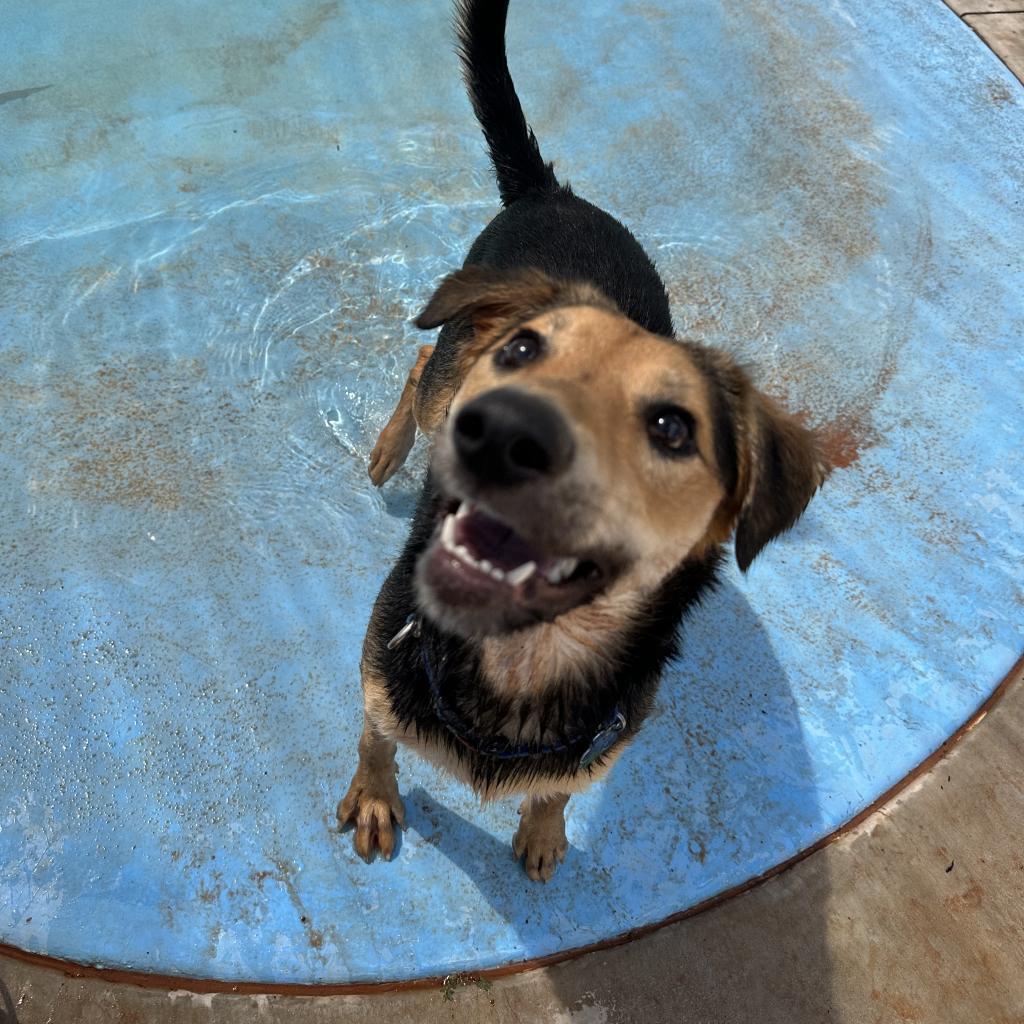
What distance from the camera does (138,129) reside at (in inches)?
207

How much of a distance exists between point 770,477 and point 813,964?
2035 millimetres

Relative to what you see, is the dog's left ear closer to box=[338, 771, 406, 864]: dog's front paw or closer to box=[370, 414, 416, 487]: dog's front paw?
box=[338, 771, 406, 864]: dog's front paw

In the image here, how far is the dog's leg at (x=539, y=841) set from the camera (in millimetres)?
2957

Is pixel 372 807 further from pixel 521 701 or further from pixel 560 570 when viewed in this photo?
pixel 560 570

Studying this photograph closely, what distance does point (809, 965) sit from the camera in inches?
117

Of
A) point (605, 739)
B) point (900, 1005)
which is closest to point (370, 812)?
point (605, 739)

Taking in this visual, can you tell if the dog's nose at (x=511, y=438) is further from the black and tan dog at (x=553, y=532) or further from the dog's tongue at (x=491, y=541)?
the dog's tongue at (x=491, y=541)

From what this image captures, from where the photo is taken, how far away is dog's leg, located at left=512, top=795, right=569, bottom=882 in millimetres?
2957

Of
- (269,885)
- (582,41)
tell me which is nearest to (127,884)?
(269,885)

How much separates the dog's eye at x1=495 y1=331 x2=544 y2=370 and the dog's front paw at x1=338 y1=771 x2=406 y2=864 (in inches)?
68.3

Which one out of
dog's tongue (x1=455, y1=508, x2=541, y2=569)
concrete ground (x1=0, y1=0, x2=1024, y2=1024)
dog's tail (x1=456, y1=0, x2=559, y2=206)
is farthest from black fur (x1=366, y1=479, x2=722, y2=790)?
dog's tail (x1=456, y1=0, x2=559, y2=206)

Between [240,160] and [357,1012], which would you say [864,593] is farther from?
[240,160]

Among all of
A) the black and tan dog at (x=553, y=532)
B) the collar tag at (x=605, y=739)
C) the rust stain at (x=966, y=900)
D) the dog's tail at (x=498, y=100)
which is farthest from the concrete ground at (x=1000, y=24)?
the collar tag at (x=605, y=739)

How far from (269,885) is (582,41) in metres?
6.30
